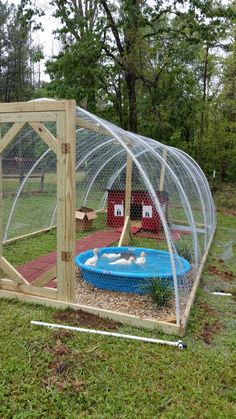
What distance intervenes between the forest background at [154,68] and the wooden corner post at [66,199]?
7.92 metres

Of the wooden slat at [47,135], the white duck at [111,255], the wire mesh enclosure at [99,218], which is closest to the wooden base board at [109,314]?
the wire mesh enclosure at [99,218]

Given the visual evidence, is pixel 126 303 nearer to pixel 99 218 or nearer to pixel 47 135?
pixel 47 135

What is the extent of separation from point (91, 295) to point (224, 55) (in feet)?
54.0

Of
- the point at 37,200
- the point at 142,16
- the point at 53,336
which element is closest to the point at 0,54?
the point at 142,16

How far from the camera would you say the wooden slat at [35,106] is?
12.3ft

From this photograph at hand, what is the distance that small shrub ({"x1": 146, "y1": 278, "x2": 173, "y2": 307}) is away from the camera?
4039 millimetres

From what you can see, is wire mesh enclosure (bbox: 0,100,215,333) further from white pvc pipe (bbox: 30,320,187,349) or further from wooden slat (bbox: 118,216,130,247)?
white pvc pipe (bbox: 30,320,187,349)

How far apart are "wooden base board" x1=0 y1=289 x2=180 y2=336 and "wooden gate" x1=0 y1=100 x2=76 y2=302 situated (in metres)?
0.02

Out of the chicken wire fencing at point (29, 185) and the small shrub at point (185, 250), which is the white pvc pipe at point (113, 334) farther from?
the chicken wire fencing at point (29, 185)

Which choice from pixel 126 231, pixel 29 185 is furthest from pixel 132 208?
pixel 29 185

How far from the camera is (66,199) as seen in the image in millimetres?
3826

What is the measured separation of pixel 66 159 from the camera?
377 cm

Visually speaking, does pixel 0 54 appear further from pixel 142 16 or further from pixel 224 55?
pixel 142 16

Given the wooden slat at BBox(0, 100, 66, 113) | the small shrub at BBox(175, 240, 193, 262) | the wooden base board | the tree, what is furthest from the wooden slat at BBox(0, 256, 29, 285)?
the tree
